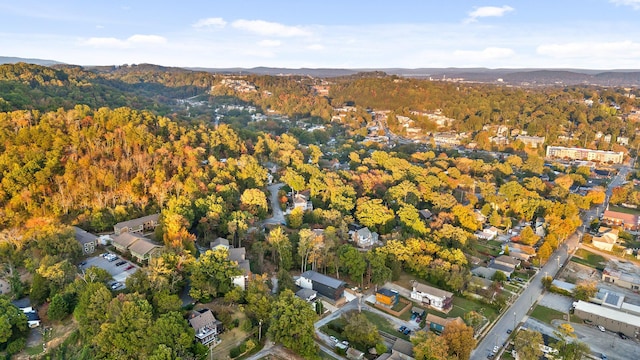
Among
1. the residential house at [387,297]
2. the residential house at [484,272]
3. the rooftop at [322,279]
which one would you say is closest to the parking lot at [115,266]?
the rooftop at [322,279]

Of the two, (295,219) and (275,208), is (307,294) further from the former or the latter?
(275,208)

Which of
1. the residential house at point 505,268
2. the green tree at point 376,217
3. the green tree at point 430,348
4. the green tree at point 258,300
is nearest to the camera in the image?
the green tree at point 430,348

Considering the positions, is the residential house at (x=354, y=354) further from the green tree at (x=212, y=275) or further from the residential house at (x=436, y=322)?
the green tree at (x=212, y=275)

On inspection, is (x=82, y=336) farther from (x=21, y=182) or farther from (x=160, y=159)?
(x=160, y=159)

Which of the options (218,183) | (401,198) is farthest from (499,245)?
(218,183)

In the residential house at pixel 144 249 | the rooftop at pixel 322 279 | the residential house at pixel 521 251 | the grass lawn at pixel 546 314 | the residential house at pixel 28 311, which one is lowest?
the grass lawn at pixel 546 314

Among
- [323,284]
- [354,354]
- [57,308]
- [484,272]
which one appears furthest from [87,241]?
[484,272]

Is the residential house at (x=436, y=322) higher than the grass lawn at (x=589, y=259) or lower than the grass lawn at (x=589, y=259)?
higher
